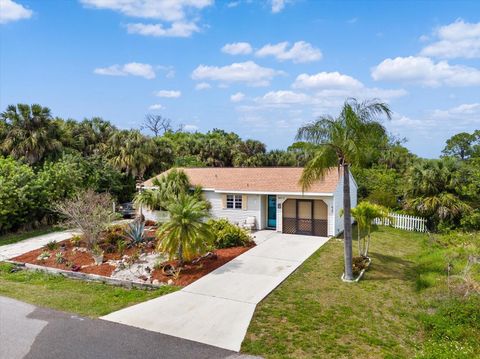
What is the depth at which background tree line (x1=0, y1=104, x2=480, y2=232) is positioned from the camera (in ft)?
61.8

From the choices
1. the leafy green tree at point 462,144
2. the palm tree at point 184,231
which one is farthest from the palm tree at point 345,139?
the leafy green tree at point 462,144

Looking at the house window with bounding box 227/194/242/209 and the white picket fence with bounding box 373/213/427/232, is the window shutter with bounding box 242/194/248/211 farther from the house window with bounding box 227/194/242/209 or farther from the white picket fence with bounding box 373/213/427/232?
the white picket fence with bounding box 373/213/427/232

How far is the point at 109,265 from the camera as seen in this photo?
1321 centimetres

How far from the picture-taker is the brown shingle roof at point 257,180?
18734 mm

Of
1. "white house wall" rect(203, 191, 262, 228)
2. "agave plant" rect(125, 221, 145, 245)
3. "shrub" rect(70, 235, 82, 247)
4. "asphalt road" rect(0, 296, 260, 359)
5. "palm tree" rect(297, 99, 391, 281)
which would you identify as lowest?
"asphalt road" rect(0, 296, 260, 359)

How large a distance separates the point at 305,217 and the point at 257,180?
12.5 ft

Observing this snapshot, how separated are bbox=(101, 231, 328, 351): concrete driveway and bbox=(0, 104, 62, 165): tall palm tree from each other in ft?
54.3

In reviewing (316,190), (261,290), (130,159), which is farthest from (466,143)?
(261,290)

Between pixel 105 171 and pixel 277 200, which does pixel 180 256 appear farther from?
pixel 105 171

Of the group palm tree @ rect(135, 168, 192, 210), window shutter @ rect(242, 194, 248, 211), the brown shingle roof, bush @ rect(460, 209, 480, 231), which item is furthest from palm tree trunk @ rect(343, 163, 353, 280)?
palm tree @ rect(135, 168, 192, 210)

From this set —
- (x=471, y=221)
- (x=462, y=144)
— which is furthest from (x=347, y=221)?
(x=462, y=144)

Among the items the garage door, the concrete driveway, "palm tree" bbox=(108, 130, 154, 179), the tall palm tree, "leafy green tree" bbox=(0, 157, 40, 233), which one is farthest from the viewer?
"palm tree" bbox=(108, 130, 154, 179)

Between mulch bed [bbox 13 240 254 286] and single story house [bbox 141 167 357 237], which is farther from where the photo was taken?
single story house [bbox 141 167 357 237]

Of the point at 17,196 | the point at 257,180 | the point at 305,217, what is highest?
the point at 257,180
